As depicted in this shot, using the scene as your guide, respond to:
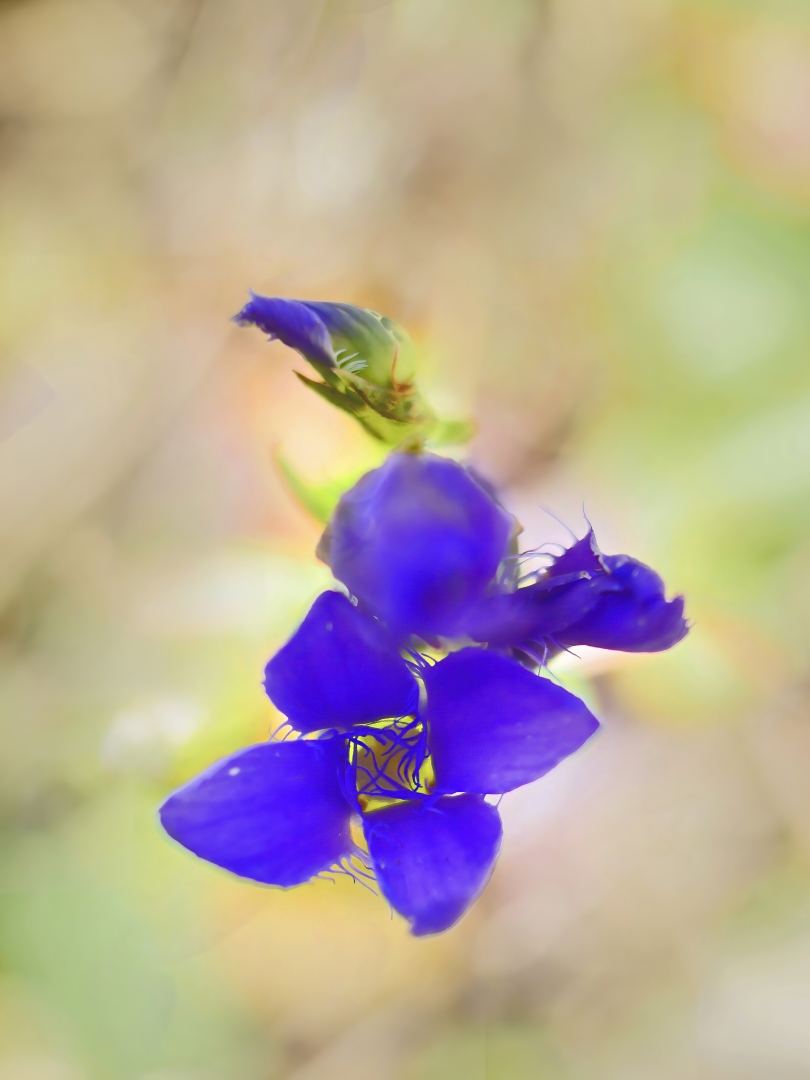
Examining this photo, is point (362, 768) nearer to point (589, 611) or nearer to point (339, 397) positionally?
point (589, 611)

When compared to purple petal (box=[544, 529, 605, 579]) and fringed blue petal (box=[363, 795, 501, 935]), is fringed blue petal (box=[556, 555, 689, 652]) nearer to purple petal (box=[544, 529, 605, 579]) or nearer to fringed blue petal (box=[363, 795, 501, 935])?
purple petal (box=[544, 529, 605, 579])

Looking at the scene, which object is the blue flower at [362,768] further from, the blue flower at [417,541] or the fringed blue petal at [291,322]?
the fringed blue petal at [291,322]

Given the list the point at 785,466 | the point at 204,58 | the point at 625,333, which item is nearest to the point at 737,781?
the point at 785,466

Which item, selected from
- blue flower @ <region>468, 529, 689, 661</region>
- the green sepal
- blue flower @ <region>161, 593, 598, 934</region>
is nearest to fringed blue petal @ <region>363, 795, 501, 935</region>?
blue flower @ <region>161, 593, 598, 934</region>

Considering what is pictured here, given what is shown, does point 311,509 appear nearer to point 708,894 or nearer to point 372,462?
point 372,462

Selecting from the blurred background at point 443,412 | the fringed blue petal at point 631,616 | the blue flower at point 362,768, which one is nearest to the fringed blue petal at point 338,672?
the blue flower at point 362,768

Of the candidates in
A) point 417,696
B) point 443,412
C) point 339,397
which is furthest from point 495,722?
point 443,412
